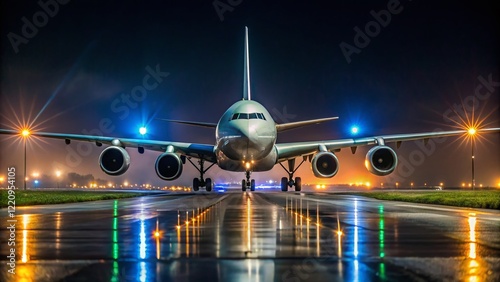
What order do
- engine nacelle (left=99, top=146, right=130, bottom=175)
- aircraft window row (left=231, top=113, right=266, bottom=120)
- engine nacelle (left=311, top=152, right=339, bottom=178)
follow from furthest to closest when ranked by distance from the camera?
engine nacelle (left=311, top=152, right=339, bottom=178), engine nacelle (left=99, top=146, right=130, bottom=175), aircraft window row (left=231, top=113, right=266, bottom=120)

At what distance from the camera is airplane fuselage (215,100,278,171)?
30953 millimetres

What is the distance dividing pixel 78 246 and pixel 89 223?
484 cm

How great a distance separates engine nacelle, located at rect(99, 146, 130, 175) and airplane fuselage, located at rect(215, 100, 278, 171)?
6316mm

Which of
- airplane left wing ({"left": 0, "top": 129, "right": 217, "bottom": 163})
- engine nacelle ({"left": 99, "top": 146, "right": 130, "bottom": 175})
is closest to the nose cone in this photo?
airplane left wing ({"left": 0, "top": 129, "right": 217, "bottom": 163})

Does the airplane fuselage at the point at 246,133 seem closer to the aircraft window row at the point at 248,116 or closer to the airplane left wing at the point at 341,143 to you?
the aircraft window row at the point at 248,116

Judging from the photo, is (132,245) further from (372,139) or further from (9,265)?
(372,139)

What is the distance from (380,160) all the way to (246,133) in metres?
10.5

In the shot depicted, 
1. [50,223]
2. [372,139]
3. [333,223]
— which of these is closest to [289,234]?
[333,223]

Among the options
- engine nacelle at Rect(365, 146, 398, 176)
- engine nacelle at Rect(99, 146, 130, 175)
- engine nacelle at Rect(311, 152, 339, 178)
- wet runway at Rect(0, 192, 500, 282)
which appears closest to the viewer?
wet runway at Rect(0, 192, 500, 282)

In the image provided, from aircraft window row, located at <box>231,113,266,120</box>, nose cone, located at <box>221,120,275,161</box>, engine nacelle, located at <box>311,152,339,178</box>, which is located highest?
aircraft window row, located at <box>231,113,266,120</box>

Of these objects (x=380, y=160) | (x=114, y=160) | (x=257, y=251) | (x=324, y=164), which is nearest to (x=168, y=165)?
(x=114, y=160)

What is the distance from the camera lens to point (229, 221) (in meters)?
14.2

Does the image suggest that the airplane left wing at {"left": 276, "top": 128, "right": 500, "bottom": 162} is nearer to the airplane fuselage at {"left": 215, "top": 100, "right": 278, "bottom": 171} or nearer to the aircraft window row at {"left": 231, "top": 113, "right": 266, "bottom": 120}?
the airplane fuselage at {"left": 215, "top": 100, "right": 278, "bottom": 171}

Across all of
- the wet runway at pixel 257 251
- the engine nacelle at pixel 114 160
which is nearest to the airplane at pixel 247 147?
the engine nacelle at pixel 114 160
